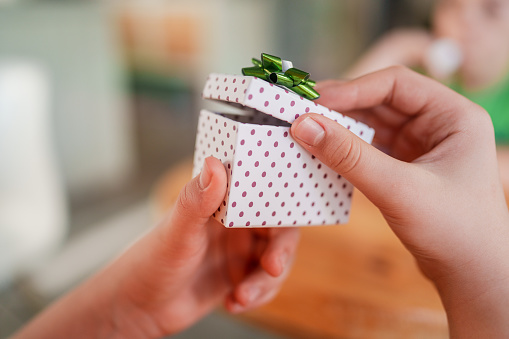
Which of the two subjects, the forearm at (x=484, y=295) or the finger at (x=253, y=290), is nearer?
the forearm at (x=484, y=295)

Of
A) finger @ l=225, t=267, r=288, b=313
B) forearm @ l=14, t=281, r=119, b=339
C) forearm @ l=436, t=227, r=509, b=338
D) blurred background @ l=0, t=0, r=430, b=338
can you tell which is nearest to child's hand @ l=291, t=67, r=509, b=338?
forearm @ l=436, t=227, r=509, b=338

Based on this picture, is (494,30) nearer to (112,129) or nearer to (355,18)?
(112,129)

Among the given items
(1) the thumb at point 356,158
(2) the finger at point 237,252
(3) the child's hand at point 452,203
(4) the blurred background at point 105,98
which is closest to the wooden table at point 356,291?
A: (2) the finger at point 237,252

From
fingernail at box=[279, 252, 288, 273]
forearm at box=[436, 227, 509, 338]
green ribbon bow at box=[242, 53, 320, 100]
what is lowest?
fingernail at box=[279, 252, 288, 273]

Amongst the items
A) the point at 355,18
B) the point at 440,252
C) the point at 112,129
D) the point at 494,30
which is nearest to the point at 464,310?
the point at 440,252

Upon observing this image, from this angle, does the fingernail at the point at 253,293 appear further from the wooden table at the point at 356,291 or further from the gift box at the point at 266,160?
the wooden table at the point at 356,291

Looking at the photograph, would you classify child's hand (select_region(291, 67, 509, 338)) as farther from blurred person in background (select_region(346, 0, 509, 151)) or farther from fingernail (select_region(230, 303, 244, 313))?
blurred person in background (select_region(346, 0, 509, 151))

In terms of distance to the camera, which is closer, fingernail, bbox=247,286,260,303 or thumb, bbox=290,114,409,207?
thumb, bbox=290,114,409,207

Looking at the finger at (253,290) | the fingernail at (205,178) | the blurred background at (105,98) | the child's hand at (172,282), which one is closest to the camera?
the fingernail at (205,178)
